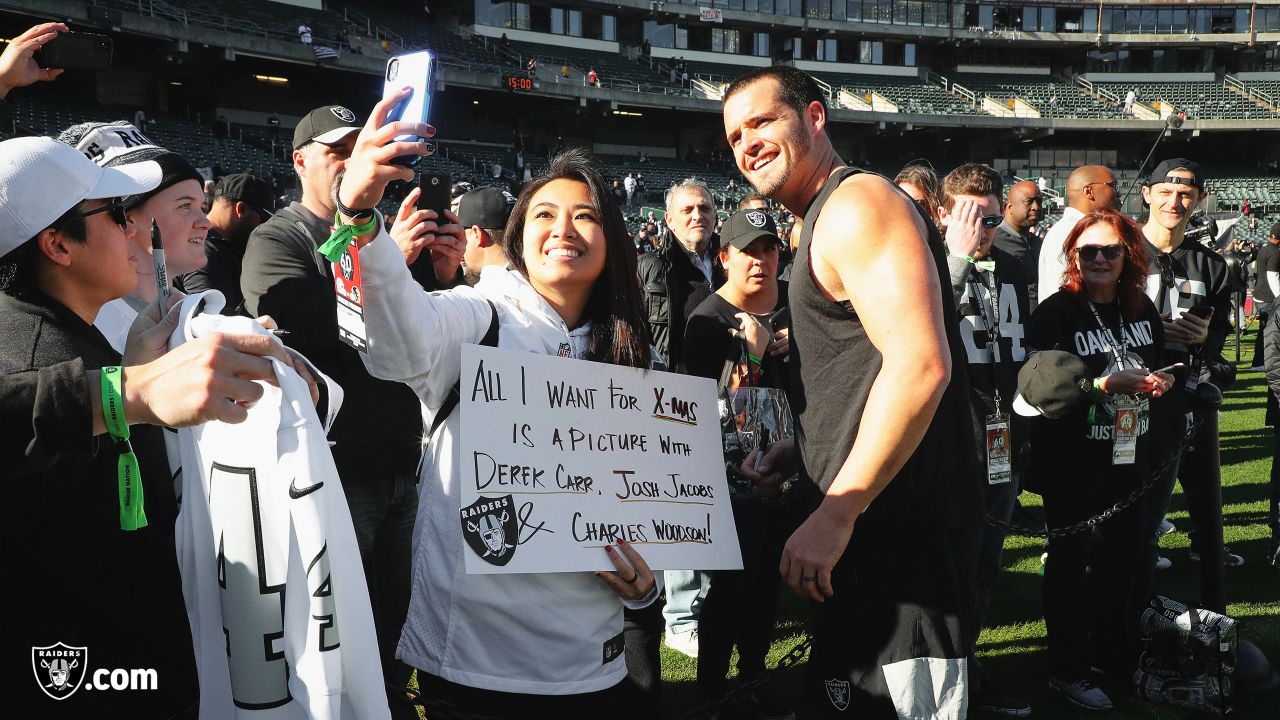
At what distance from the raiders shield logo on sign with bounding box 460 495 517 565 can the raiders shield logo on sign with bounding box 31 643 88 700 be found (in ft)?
2.37

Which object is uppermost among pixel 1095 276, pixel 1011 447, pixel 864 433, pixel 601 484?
pixel 1095 276

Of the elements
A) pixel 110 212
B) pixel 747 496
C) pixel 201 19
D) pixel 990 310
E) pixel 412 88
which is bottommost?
pixel 747 496

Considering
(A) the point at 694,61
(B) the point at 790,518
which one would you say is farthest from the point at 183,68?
(B) the point at 790,518

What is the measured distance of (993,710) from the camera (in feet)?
12.3

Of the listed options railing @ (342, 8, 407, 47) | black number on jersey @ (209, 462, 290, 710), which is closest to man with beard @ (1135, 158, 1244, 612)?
black number on jersey @ (209, 462, 290, 710)

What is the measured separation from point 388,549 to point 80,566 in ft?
5.57

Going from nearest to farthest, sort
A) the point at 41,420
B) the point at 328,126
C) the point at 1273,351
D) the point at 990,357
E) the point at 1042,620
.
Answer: the point at 41,420, the point at 328,126, the point at 990,357, the point at 1042,620, the point at 1273,351

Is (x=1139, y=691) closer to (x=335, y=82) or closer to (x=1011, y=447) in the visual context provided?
(x=1011, y=447)

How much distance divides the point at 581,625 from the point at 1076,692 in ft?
8.63

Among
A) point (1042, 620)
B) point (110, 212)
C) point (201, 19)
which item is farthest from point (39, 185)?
point (201, 19)

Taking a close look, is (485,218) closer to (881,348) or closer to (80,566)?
(881,348)

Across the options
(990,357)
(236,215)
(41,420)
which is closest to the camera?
(41,420)

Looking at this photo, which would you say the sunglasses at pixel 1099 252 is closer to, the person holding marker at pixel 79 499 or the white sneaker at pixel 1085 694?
the white sneaker at pixel 1085 694

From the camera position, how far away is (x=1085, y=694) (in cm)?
373
